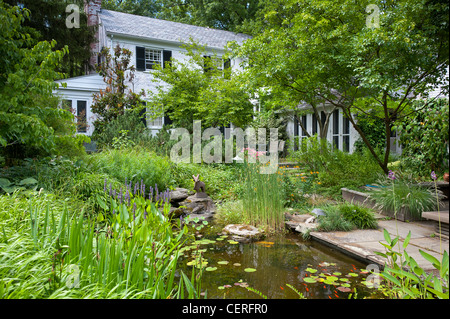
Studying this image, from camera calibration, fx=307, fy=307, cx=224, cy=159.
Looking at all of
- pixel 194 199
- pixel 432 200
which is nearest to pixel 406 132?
pixel 432 200

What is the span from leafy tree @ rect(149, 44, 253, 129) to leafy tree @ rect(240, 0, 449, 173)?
2.45 m

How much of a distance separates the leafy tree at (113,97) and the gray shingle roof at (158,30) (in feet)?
7.05

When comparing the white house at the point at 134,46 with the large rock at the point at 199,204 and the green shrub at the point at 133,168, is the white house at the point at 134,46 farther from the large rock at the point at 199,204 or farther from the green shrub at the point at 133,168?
the large rock at the point at 199,204

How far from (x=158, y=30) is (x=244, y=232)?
14309 millimetres

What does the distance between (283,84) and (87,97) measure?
10.2 meters

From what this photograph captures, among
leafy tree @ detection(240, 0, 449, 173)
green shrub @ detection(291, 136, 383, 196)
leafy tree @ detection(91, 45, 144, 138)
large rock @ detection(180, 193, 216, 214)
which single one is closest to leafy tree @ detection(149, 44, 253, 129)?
leafy tree @ detection(91, 45, 144, 138)

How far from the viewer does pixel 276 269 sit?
128 inches

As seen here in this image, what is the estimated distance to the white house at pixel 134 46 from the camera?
1362 centimetres

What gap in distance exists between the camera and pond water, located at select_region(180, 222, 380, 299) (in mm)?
2688

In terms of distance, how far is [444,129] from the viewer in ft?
3.06

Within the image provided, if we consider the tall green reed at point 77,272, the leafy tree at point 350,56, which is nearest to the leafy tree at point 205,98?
the leafy tree at point 350,56

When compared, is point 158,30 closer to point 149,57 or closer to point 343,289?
point 149,57

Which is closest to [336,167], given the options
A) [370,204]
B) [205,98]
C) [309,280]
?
[370,204]
